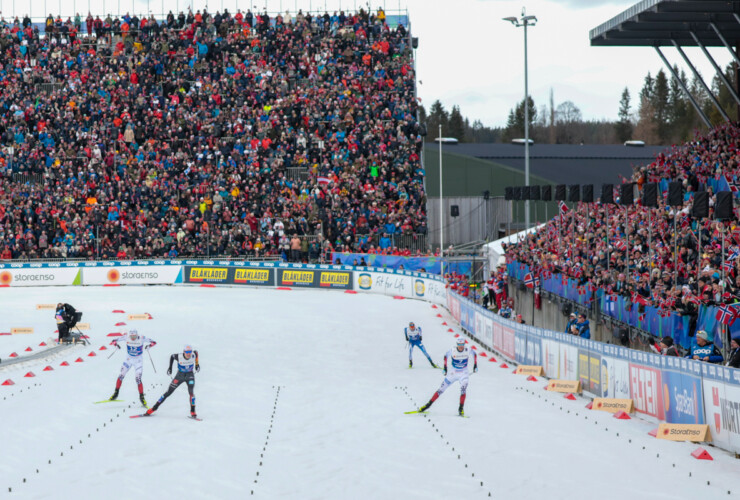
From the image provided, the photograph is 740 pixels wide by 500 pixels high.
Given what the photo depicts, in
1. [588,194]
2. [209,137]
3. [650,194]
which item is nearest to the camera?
[650,194]

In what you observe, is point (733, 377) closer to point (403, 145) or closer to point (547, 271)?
point (547, 271)

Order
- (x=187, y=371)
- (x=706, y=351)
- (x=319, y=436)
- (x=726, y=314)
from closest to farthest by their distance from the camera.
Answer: (x=706, y=351) → (x=319, y=436) → (x=726, y=314) → (x=187, y=371)

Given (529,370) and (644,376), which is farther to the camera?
(529,370)

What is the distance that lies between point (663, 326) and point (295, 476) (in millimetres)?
10650

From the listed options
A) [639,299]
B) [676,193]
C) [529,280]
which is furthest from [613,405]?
[529,280]

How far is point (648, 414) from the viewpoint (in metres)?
18.1

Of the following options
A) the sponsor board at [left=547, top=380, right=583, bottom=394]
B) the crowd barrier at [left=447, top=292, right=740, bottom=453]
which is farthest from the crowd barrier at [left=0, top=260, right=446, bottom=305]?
the sponsor board at [left=547, top=380, right=583, bottom=394]

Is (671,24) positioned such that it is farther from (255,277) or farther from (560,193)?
(255,277)

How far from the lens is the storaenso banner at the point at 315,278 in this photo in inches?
1794

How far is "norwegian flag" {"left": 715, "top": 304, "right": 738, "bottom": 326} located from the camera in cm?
1819

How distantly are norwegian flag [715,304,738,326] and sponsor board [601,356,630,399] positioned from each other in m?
2.12

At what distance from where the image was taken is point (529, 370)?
23.9 meters

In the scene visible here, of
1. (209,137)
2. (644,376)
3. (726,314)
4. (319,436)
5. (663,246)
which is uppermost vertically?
(209,137)

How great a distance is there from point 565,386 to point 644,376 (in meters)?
3.52
